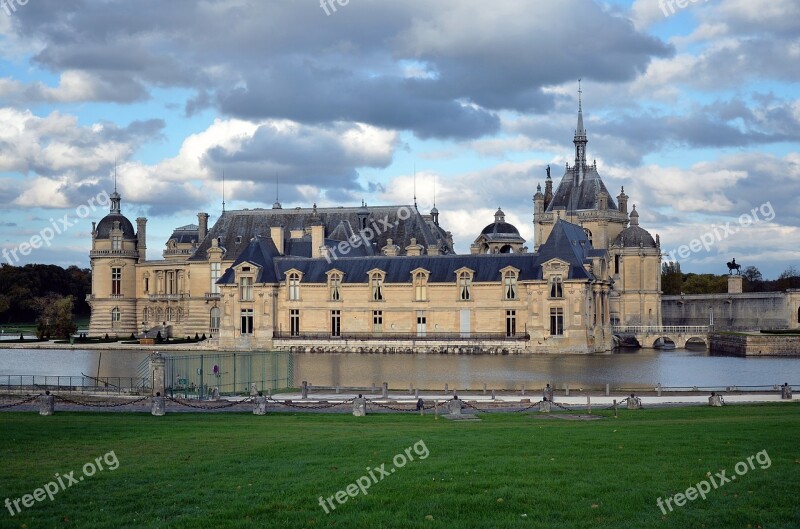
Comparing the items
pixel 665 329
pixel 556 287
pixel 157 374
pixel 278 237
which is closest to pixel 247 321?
pixel 278 237

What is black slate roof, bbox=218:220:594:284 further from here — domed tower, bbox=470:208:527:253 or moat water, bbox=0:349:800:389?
domed tower, bbox=470:208:527:253

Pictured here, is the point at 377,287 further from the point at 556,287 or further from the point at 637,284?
the point at 637,284

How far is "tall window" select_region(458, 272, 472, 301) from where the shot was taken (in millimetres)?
72125

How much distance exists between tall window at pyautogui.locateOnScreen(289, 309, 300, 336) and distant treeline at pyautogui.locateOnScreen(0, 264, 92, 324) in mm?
46159

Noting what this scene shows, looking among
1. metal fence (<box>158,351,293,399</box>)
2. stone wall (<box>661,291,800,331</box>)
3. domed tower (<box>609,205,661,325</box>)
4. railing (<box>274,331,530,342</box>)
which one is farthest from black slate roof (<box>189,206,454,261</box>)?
metal fence (<box>158,351,293,399</box>)

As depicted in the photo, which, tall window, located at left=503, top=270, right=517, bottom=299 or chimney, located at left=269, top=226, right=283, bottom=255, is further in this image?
chimney, located at left=269, top=226, right=283, bottom=255

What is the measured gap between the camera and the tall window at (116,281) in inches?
3627

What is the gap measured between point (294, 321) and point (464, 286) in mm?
13340

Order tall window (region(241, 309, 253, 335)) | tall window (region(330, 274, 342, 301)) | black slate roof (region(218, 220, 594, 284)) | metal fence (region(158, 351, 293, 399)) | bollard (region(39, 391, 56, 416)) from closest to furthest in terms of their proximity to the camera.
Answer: bollard (region(39, 391, 56, 416)) → metal fence (region(158, 351, 293, 399)) → black slate roof (region(218, 220, 594, 284)) → tall window (region(330, 274, 342, 301)) → tall window (region(241, 309, 253, 335))

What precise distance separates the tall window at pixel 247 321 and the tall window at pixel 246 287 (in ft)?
3.17

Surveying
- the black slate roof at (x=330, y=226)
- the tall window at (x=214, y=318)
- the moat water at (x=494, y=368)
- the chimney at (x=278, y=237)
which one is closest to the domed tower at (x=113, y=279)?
the black slate roof at (x=330, y=226)

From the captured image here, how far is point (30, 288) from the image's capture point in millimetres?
116938

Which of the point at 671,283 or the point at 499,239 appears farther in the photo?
the point at 671,283

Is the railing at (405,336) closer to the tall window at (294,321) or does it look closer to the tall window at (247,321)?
the tall window at (294,321)
